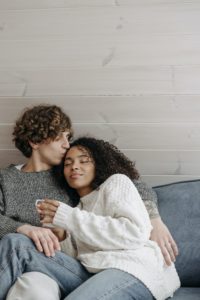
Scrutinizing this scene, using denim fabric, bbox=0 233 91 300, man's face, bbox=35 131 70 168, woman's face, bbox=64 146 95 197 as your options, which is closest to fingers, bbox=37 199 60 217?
denim fabric, bbox=0 233 91 300

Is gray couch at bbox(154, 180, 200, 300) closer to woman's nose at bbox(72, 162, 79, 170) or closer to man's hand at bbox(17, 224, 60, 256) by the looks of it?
woman's nose at bbox(72, 162, 79, 170)

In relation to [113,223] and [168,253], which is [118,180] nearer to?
[113,223]

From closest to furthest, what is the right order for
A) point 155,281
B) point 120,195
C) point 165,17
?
point 155,281 → point 120,195 → point 165,17

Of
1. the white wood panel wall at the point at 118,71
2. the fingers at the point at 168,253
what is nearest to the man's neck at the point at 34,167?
the white wood panel wall at the point at 118,71

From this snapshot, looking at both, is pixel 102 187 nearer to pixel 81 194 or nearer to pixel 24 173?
pixel 81 194

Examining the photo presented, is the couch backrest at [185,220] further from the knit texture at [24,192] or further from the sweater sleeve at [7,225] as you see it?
the sweater sleeve at [7,225]

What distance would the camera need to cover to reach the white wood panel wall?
2182 millimetres

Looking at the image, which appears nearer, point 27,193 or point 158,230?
point 158,230

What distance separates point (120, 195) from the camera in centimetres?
176

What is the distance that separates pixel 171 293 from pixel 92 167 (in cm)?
60

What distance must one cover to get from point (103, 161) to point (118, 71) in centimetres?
48

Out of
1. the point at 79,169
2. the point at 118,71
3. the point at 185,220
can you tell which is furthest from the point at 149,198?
the point at 118,71

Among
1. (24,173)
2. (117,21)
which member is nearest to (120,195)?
(24,173)

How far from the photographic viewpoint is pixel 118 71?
222 cm
